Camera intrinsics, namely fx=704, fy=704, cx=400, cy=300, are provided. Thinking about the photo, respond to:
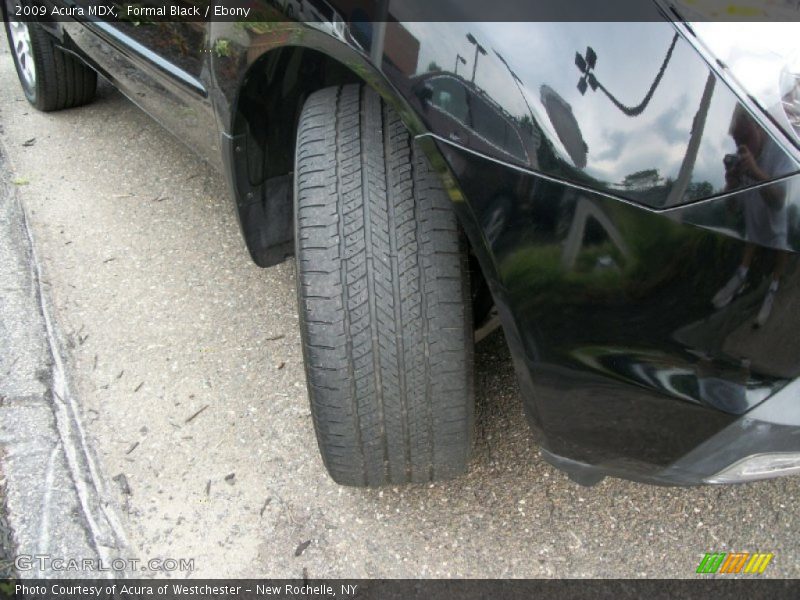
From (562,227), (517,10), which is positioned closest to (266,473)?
(562,227)

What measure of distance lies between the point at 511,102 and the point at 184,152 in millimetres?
2752

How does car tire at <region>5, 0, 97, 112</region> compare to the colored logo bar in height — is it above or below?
below

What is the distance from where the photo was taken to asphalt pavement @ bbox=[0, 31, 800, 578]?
5.56 feet

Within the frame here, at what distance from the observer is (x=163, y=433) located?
2.04 meters

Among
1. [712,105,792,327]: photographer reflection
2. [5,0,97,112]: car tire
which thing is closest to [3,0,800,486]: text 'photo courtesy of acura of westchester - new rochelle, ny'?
[712,105,792,327]: photographer reflection

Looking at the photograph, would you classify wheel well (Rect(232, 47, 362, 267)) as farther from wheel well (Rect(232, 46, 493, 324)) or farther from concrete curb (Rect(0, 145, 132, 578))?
concrete curb (Rect(0, 145, 132, 578))

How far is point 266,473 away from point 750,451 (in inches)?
48.0

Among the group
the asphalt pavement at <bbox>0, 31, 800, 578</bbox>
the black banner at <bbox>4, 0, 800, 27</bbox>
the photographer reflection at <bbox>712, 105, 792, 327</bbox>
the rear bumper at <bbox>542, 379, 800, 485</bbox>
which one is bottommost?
the asphalt pavement at <bbox>0, 31, 800, 578</bbox>

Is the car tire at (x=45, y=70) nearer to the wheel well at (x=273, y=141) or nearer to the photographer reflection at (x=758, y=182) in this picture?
the wheel well at (x=273, y=141)

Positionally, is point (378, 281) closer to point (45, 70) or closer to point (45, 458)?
point (45, 458)

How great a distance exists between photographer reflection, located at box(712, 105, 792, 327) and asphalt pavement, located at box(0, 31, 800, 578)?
Answer: 0.94 m

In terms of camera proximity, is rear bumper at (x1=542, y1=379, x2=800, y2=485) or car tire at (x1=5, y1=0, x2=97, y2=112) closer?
rear bumper at (x1=542, y1=379, x2=800, y2=485)

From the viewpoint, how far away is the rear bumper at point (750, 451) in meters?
1.15

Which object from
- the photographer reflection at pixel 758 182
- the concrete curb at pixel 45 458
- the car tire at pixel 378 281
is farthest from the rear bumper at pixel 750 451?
the concrete curb at pixel 45 458
